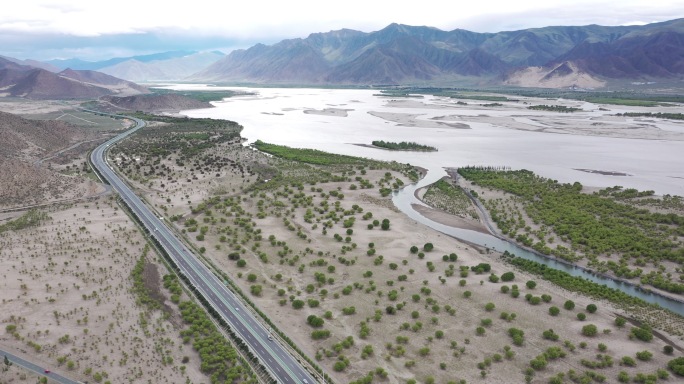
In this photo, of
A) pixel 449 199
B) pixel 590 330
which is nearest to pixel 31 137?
pixel 449 199

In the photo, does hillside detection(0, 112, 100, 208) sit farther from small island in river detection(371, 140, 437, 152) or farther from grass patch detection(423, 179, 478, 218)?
small island in river detection(371, 140, 437, 152)

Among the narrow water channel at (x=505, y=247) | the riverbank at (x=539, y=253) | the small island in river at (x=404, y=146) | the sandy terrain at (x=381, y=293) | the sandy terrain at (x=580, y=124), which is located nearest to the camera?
the sandy terrain at (x=381, y=293)

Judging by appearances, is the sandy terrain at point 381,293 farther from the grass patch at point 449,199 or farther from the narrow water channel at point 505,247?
the grass patch at point 449,199

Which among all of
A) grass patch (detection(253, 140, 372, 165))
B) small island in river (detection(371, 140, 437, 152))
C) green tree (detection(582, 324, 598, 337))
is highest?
small island in river (detection(371, 140, 437, 152))

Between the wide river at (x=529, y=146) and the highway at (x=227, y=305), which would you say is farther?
the wide river at (x=529, y=146)

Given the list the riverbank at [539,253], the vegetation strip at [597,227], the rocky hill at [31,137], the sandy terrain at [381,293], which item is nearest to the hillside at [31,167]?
the rocky hill at [31,137]

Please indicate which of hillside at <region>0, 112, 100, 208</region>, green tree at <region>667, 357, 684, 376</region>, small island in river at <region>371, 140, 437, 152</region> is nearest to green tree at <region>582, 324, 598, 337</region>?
green tree at <region>667, 357, 684, 376</region>
